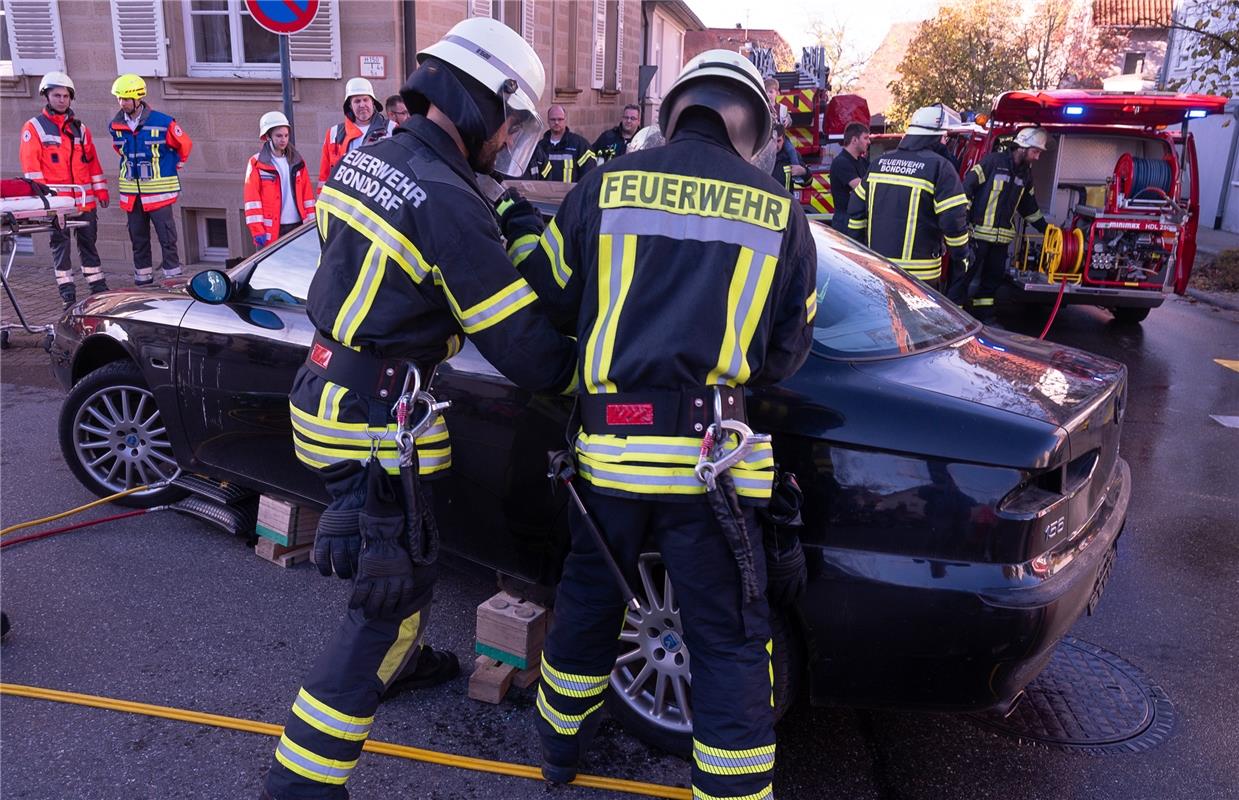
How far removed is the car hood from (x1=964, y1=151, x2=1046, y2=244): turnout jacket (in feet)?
19.4

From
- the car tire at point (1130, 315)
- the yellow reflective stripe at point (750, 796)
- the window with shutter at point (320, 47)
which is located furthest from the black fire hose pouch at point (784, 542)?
the window with shutter at point (320, 47)

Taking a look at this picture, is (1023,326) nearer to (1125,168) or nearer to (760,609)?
(1125,168)

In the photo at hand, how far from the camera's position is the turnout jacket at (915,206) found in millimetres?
6520

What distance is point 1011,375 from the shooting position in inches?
118

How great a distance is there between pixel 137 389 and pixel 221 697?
1847 millimetres

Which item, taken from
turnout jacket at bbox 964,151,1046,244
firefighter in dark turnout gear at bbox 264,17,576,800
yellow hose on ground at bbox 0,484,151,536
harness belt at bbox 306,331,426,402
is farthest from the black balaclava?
turnout jacket at bbox 964,151,1046,244

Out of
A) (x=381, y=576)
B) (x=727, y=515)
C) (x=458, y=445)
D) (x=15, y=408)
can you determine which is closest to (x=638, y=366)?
(x=727, y=515)

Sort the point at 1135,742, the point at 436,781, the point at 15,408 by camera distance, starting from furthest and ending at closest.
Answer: the point at 15,408, the point at 1135,742, the point at 436,781

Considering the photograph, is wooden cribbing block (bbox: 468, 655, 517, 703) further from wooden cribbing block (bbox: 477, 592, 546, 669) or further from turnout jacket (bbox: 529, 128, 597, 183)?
turnout jacket (bbox: 529, 128, 597, 183)

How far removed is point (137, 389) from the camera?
445cm

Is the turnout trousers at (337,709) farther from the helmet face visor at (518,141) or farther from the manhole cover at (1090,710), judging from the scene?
the manhole cover at (1090,710)

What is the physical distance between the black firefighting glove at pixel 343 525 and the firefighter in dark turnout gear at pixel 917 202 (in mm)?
4727

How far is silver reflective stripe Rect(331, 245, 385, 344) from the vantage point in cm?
241

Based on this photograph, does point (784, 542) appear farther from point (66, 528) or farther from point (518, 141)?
point (66, 528)
